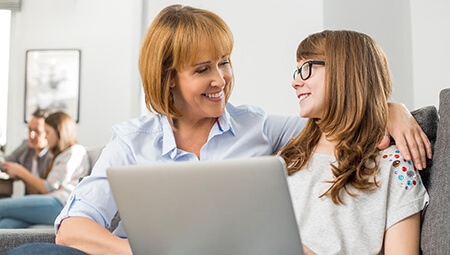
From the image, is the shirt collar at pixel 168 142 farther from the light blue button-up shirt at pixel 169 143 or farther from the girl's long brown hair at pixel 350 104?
the girl's long brown hair at pixel 350 104

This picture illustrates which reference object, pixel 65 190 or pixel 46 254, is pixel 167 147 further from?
pixel 65 190

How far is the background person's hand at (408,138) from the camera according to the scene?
130cm

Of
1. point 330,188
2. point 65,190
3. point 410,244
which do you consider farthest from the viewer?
point 65,190

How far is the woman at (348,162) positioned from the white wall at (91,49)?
382 centimetres

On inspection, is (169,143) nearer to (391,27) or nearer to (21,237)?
(21,237)

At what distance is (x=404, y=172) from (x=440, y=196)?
11 cm

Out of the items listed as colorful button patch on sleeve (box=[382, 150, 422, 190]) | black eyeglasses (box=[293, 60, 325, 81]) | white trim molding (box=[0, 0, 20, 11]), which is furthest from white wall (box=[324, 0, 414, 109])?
white trim molding (box=[0, 0, 20, 11])

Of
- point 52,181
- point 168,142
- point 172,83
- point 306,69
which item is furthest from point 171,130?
point 52,181

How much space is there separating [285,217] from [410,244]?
1.57ft

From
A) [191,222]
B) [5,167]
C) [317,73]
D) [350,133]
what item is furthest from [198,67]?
[5,167]

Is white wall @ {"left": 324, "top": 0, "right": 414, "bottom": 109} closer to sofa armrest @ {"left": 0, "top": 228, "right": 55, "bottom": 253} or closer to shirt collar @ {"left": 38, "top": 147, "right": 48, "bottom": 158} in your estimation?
shirt collar @ {"left": 38, "top": 147, "right": 48, "bottom": 158}

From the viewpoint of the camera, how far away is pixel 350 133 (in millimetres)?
1412

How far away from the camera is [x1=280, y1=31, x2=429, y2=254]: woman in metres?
1.28

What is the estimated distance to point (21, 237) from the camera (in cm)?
151
